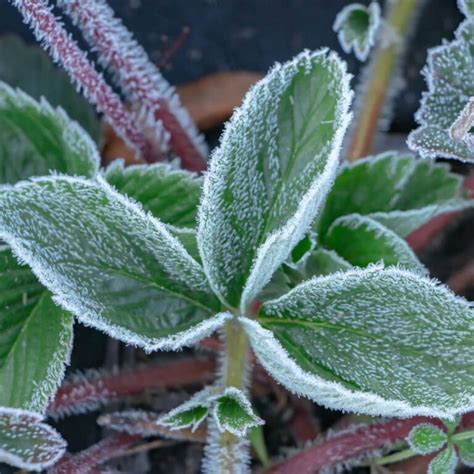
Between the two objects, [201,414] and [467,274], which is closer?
[201,414]

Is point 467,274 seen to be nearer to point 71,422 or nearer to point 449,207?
point 449,207

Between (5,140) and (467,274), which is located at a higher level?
(5,140)

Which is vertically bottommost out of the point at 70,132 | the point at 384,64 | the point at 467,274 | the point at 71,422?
the point at 467,274

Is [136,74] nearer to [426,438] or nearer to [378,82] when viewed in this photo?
[378,82]

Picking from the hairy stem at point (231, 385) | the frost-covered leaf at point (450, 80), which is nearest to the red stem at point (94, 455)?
the hairy stem at point (231, 385)

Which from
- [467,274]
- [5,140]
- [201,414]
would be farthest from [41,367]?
[467,274]

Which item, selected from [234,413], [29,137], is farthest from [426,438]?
[29,137]
